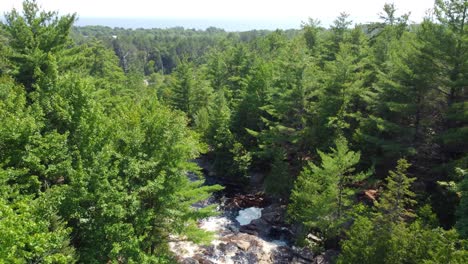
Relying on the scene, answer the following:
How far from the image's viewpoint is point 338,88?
28.0 metres

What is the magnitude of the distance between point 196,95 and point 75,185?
3406cm

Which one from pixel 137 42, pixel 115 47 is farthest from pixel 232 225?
pixel 137 42

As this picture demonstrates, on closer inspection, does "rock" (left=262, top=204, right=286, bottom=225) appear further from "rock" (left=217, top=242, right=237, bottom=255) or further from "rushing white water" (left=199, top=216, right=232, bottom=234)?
"rock" (left=217, top=242, right=237, bottom=255)

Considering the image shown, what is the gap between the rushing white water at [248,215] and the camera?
28.3m

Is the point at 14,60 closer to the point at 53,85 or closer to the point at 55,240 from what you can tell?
the point at 53,85

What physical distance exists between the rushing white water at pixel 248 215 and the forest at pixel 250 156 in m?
1.88

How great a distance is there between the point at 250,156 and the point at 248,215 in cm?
627

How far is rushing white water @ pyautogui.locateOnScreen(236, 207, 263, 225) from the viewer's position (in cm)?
2828

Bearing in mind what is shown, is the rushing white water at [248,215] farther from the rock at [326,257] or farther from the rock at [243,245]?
the rock at [326,257]

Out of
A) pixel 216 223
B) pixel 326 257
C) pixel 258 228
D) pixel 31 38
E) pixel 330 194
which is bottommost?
pixel 216 223

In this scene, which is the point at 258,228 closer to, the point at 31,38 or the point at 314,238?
the point at 314,238

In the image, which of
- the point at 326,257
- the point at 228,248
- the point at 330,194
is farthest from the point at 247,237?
the point at 330,194

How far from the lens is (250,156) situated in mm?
33875

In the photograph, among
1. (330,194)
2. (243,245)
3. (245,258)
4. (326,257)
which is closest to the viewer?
(330,194)
